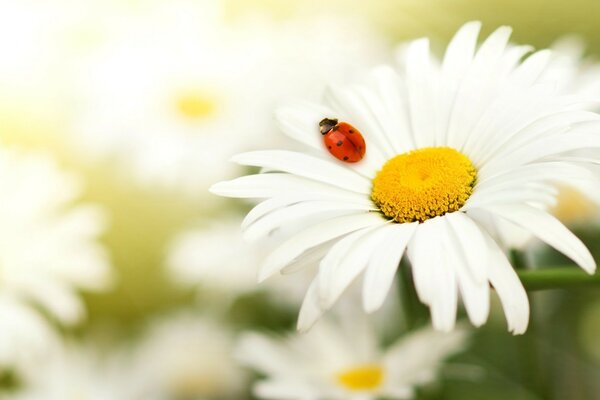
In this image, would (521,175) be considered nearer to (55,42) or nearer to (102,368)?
(102,368)

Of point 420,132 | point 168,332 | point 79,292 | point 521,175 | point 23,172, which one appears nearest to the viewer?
point 521,175

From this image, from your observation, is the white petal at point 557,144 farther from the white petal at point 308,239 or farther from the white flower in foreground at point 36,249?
the white flower in foreground at point 36,249

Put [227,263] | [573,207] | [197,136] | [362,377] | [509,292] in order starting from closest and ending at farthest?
[509,292] < [362,377] < [573,207] < [227,263] < [197,136]

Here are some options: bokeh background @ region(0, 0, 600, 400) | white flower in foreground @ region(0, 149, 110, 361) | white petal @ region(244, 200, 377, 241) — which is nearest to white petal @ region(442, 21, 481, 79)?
white petal @ region(244, 200, 377, 241)

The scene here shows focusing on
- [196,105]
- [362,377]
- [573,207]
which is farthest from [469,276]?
[196,105]

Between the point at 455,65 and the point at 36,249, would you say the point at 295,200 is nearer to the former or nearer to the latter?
the point at 455,65

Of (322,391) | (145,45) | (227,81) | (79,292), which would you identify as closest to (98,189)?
(79,292)

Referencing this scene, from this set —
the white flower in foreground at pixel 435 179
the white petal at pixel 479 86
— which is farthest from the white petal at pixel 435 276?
the white petal at pixel 479 86
